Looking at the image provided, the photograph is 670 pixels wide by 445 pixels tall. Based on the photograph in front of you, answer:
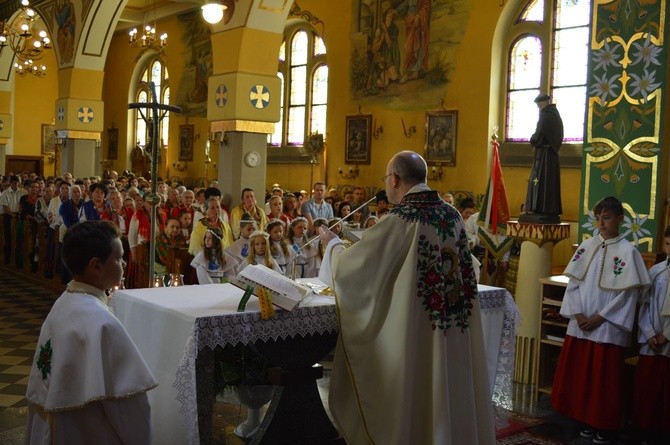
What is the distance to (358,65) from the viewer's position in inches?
719

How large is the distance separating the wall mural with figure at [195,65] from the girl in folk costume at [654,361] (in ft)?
62.5

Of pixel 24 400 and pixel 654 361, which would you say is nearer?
pixel 654 361

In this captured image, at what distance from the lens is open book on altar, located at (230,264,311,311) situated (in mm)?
4258

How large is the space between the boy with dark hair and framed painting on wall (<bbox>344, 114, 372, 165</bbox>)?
50.6ft

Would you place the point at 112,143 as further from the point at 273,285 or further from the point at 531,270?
the point at 273,285

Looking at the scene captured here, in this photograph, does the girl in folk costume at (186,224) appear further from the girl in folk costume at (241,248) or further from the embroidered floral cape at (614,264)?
the embroidered floral cape at (614,264)

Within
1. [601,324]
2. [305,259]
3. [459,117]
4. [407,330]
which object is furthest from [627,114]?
[459,117]

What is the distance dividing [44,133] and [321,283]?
2590 cm

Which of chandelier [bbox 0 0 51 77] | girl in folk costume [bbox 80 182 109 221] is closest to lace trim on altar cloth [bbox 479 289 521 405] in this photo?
girl in folk costume [bbox 80 182 109 221]

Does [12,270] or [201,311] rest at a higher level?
[201,311]

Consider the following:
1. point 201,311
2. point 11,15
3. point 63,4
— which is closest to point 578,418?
point 201,311

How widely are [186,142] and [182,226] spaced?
15182 mm

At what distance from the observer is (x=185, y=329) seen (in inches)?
161

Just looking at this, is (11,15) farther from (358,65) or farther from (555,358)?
(555,358)
